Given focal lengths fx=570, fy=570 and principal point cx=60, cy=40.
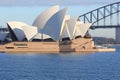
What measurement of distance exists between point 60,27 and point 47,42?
8013 mm

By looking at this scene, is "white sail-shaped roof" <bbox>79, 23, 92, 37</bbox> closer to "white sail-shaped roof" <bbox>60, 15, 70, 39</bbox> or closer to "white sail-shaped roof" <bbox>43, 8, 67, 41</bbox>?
"white sail-shaped roof" <bbox>60, 15, 70, 39</bbox>

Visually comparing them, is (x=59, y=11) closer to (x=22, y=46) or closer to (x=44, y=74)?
(x=22, y=46)

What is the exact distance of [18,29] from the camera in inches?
4306

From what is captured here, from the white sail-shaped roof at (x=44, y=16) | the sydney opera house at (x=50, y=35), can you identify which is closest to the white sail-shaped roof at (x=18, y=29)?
the sydney opera house at (x=50, y=35)

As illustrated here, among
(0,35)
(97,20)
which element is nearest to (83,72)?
(0,35)

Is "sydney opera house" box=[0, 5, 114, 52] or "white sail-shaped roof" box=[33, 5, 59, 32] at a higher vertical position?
"white sail-shaped roof" box=[33, 5, 59, 32]

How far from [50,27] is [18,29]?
6.97 m

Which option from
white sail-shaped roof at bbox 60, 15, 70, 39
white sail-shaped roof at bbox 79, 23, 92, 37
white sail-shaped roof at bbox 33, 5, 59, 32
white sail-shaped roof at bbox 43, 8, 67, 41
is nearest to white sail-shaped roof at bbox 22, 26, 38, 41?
white sail-shaped roof at bbox 33, 5, 59, 32

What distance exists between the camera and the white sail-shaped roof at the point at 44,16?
104 metres

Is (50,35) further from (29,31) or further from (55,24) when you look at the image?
(55,24)

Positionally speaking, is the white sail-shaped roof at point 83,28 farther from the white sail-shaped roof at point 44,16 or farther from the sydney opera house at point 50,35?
the white sail-shaped roof at point 44,16

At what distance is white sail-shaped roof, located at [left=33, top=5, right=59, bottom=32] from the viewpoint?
342 feet

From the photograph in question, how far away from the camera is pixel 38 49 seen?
111m

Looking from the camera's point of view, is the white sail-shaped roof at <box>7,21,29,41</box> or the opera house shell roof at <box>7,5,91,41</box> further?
the white sail-shaped roof at <box>7,21,29,41</box>
